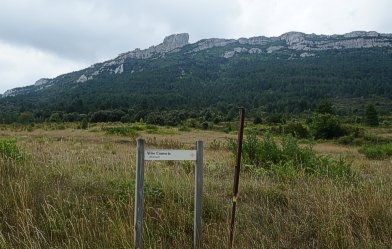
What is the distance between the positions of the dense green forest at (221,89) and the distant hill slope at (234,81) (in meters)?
→ 0.27

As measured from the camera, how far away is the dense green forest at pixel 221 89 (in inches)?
Answer: 3103

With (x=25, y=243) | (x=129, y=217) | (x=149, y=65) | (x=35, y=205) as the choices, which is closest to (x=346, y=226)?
(x=129, y=217)

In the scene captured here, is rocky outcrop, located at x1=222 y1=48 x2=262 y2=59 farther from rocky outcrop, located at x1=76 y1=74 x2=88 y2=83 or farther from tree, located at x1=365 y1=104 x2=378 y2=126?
tree, located at x1=365 y1=104 x2=378 y2=126

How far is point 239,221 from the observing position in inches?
179

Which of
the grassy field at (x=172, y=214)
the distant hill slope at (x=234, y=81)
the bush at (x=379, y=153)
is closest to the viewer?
the grassy field at (x=172, y=214)

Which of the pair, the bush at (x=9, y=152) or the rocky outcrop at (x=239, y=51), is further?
the rocky outcrop at (x=239, y=51)

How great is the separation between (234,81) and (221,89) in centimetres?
1238

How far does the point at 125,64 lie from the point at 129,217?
17541cm

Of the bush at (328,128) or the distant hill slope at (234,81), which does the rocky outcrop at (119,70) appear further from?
the bush at (328,128)

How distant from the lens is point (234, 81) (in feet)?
436

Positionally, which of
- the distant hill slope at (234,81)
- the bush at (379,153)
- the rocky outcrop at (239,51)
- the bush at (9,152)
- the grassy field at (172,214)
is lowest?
the bush at (379,153)

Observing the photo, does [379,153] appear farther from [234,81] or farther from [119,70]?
[119,70]

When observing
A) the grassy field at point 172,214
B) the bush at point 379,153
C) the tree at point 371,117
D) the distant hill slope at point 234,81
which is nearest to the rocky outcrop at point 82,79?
the distant hill slope at point 234,81

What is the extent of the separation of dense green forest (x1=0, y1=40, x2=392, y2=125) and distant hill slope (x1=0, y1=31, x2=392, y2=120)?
27 centimetres
